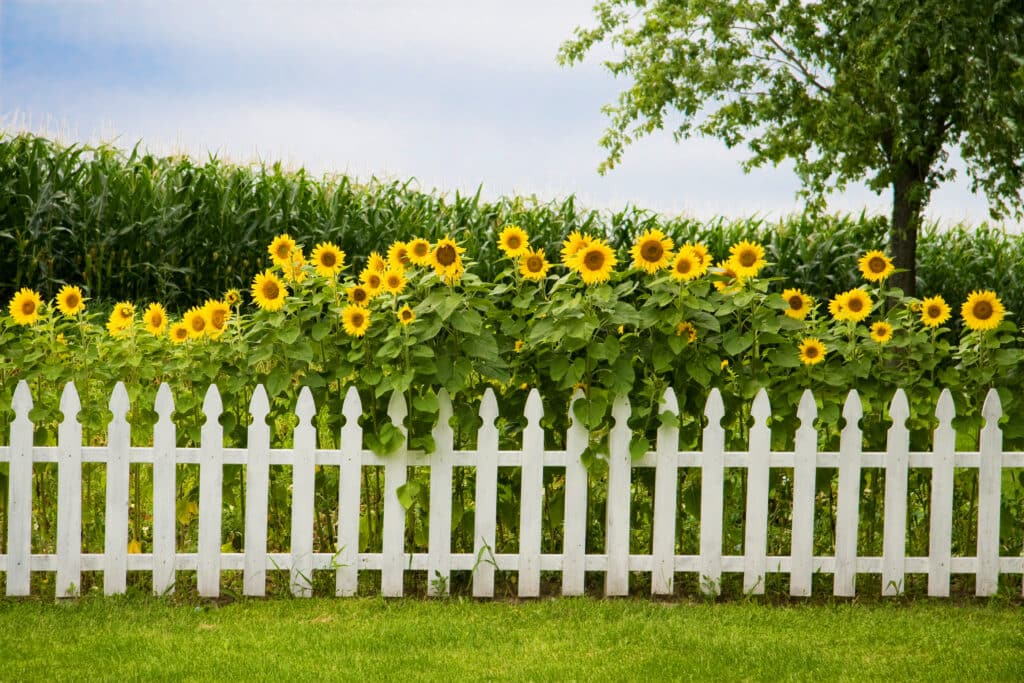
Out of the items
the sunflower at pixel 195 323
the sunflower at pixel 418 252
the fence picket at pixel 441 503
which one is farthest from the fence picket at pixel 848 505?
the sunflower at pixel 195 323

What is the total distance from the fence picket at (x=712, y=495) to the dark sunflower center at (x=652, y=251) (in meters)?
0.64

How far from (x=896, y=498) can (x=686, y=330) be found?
1.32 meters

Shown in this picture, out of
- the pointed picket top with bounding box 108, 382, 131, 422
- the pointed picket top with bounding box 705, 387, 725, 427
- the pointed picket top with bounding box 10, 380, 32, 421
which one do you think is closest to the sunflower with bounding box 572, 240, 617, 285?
the pointed picket top with bounding box 705, 387, 725, 427

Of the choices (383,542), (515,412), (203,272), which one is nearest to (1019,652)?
(515,412)

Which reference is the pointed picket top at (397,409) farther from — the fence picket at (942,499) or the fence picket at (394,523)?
the fence picket at (942,499)

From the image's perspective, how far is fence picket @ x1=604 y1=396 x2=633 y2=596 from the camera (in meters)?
4.43

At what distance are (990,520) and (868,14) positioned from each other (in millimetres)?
4940

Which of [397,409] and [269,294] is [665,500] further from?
[269,294]

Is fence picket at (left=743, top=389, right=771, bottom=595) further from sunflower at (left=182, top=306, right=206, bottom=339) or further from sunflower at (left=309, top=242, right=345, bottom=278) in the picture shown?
sunflower at (left=182, top=306, right=206, bottom=339)

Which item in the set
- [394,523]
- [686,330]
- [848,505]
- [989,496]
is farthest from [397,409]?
[989,496]

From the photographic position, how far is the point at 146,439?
4.87 m

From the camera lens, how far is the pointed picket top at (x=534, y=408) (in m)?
4.36

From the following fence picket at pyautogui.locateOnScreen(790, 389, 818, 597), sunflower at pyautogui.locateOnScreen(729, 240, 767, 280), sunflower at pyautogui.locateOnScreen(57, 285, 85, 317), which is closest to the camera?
sunflower at pyautogui.locateOnScreen(729, 240, 767, 280)

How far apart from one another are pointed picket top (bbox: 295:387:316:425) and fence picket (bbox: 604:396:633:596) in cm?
133
